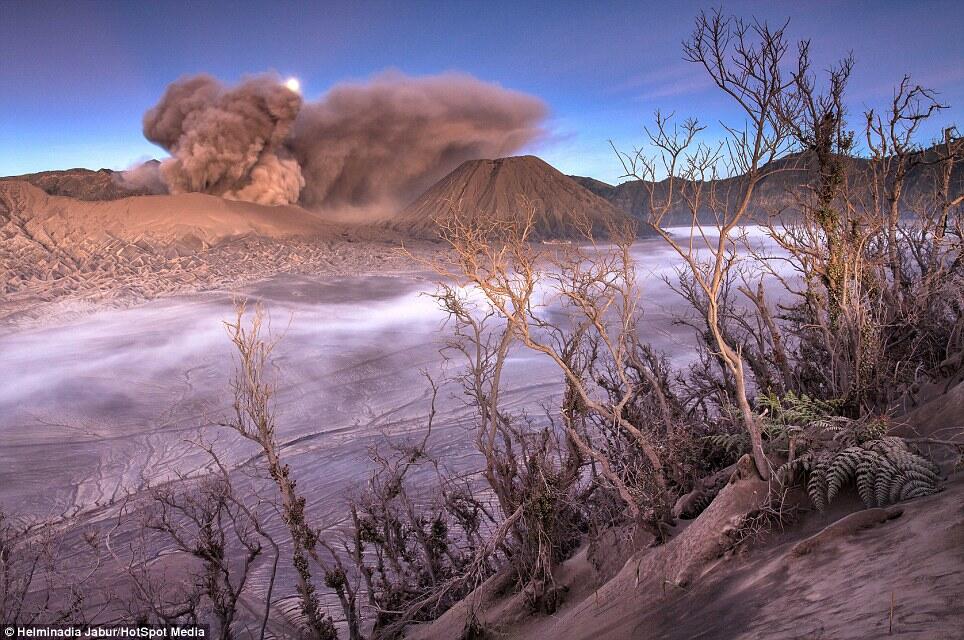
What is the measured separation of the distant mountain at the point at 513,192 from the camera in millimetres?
66188

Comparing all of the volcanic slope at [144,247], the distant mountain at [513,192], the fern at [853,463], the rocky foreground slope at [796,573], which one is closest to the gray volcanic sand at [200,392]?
the volcanic slope at [144,247]

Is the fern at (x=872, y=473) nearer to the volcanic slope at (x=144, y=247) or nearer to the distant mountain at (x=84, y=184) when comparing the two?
the volcanic slope at (x=144, y=247)

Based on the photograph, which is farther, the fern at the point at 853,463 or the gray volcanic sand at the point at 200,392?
the gray volcanic sand at the point at 200,392

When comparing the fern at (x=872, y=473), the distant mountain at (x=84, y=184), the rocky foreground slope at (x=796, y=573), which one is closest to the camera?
the rocky foreground slope at (x=796, y=573)

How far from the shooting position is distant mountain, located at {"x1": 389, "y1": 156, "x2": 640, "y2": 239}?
6619cm

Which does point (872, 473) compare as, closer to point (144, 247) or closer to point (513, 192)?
point (144, 247)

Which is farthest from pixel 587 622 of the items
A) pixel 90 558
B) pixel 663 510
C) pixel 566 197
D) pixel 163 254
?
pixel 566 197

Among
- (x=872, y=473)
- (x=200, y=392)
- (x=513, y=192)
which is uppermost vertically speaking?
(x=513, y=192)

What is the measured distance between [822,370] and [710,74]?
3.61 m

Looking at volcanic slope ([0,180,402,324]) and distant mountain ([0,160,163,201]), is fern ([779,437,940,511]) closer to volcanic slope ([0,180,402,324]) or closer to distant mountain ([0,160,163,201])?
volcanic slope ([0,180,402,324])

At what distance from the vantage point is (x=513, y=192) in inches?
2574

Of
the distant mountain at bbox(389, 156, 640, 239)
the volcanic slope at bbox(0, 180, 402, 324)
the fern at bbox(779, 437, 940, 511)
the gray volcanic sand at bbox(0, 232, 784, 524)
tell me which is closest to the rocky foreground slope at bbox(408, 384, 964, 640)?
the fern at bbox(779, 437, 940, 511)

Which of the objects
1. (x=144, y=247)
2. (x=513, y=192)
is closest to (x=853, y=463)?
(x=144, y=247)

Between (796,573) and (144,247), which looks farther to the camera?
(144,247)
